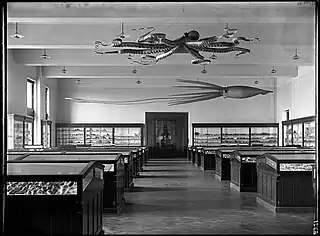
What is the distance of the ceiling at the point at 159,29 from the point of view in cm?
495

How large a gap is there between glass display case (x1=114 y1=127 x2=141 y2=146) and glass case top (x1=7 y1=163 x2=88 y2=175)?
71.9 feet

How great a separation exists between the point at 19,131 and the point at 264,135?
1371 cm

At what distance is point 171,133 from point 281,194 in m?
20.3

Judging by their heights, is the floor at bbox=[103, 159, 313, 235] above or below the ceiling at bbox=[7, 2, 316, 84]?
below

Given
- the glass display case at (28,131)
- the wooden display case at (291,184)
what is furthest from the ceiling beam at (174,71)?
the wooden display case at (291,184)

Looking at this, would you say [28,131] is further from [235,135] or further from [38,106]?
[235,135]

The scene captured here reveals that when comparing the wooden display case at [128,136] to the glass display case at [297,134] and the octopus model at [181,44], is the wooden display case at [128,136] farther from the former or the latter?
the octopus model at [181,44]

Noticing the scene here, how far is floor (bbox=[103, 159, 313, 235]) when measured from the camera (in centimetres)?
727

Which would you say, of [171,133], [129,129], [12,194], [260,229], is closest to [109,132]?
[129,129]

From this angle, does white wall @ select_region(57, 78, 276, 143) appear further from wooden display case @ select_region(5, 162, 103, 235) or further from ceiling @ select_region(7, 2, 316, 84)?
wooden display case @ select_region(5, 162, 103, 235)

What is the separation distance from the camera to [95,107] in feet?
93.5

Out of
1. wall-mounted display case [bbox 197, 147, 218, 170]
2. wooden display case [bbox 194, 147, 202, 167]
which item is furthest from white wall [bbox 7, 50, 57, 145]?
wall-mounted display case [bbox 197, 147, 218, 170]

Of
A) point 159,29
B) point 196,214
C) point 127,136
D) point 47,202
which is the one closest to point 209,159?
point 159,29

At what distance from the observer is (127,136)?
28688mm
